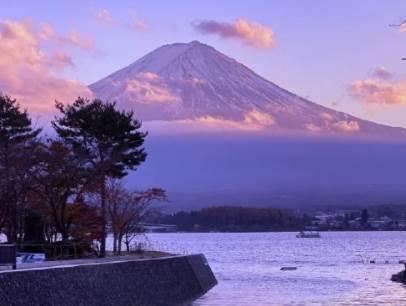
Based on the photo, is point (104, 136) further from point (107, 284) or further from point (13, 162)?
point (107, 284)

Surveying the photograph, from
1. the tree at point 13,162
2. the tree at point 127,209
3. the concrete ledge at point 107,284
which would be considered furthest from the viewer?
the tree at point 127,209

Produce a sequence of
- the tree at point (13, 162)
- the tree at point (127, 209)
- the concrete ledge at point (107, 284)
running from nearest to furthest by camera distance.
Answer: the concrete ledge at point (107, 284)
the tree at point (13, 162)
the tree at point (127, 209)

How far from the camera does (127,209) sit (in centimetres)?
4709

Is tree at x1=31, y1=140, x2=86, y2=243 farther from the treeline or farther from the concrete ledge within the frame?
the concrete ledge

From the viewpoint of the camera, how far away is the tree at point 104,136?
41.0 m

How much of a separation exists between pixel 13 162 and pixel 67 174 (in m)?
3.25

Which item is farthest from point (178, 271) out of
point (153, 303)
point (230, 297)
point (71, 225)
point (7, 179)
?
point (71, 225)

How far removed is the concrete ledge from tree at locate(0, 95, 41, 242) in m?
7.85

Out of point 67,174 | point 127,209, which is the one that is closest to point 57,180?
point 67,174

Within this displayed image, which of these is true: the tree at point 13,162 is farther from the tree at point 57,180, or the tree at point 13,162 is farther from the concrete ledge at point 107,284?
the concrete ledge at point 107,284

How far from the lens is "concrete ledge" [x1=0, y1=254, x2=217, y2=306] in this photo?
16.8 metres

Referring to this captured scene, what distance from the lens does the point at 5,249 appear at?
18.7 m

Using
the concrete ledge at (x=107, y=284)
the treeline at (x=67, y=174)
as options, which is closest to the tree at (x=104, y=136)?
the treeline at (x=67, y=174)

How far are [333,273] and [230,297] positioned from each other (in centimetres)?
2227
